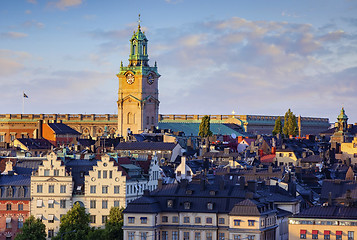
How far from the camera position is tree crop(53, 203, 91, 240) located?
128 meters

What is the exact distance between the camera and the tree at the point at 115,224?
125 metres

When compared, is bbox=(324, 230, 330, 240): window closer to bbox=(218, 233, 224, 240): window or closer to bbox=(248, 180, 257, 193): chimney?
bbox=(218, 233, 224, 240): window

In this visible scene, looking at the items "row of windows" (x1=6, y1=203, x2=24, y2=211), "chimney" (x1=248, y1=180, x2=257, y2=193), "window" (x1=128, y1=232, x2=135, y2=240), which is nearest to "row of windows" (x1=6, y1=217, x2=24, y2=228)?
"row of windows" (x1=6, y1=203, x2=24, y2=211)

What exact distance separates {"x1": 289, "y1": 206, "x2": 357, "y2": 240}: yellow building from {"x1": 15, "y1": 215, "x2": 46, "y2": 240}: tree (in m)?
28.5

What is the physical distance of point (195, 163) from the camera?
176 meters

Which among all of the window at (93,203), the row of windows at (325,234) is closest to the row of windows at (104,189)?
the window at (93,203)

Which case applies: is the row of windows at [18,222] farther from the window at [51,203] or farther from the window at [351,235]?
the window at [351,235]

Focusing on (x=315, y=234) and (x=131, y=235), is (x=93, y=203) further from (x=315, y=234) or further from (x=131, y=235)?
(x=315, y=234)

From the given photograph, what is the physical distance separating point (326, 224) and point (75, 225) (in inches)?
1112

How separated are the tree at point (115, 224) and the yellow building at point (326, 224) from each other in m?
18.3

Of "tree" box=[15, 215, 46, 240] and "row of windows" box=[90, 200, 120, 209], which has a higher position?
"row of windows" box=[90, 200, 120, 209]

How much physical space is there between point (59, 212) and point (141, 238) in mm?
20923

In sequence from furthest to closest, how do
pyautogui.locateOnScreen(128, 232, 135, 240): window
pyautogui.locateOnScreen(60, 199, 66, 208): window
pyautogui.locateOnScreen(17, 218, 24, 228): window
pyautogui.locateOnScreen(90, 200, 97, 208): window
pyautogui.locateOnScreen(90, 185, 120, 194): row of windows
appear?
1. pyautogui.locateOnScreen(17, 218, 24, 228): window
2. pyautogui.locateOnScreen(60, 199, 66, 208): window
3. pyautogui.locateOnScreen(90, 200, 97, 208): window
4. pyautogui.locateOnScreen(90, 185, 120, 194): row of windows
5. pyautogui.locateOnScreen(128, 232, 135, 240): window

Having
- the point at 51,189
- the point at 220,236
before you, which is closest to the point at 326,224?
the point at 220,236
